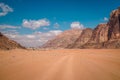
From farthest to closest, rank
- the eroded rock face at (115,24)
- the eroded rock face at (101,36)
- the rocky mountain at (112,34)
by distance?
the eroded rock face at (101,36) → the eroded rock face at (115,24) → the rocky mountain at (112,34)

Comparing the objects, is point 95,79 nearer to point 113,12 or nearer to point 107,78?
point 107,78

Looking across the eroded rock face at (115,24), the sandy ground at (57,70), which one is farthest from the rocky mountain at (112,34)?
the sandy ground at (57,70)

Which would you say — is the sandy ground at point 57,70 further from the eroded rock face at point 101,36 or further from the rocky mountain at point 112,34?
the eroded rock face at point 101,36

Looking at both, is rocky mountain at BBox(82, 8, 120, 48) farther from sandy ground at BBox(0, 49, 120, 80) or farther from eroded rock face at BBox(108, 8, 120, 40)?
sandy ground at BBox(0, 49, 120, 80)

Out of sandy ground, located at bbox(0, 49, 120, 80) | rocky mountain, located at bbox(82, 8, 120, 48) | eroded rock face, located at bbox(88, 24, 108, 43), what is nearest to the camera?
sandy ground, located at bbox(0, 49, 120, 80)

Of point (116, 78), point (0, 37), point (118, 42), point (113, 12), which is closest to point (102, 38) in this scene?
point (113, 12)

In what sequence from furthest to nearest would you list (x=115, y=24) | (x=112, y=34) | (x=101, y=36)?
(x=101, y=36) → (x=115, y=24) → (x=112, y=34)

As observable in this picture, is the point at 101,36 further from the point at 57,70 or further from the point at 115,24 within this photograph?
the point at 57,70

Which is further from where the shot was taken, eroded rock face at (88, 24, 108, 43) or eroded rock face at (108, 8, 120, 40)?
eroded rock face at (88, 24, 108, 43)

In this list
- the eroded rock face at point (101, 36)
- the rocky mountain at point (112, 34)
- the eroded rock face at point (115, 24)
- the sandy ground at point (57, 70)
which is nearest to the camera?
the sandy ground at point (57, 70)

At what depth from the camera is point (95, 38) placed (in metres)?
196

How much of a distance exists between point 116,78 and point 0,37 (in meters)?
108

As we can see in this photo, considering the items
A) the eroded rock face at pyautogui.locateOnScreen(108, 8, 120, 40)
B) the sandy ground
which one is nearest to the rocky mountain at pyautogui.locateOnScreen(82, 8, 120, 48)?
the eroded rock face at pyautogui.locateOnScreen(108, 8, 120, 40)

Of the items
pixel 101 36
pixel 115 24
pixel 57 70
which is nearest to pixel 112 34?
pixel 115 24
